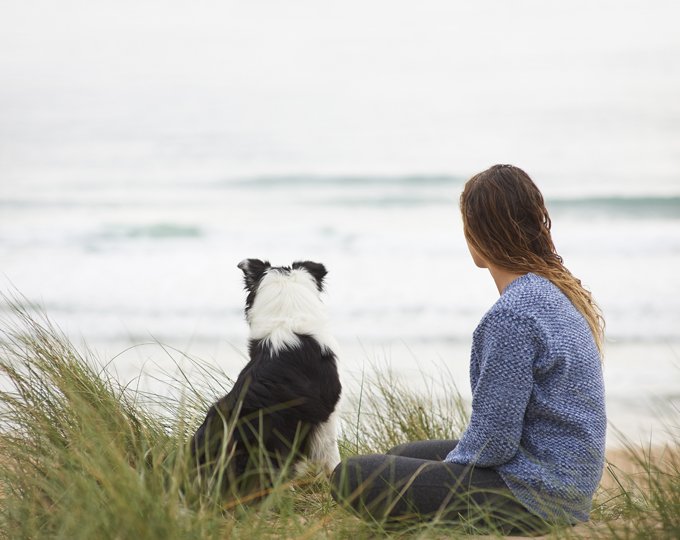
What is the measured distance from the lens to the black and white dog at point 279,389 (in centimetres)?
308

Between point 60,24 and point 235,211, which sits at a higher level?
point 60,24

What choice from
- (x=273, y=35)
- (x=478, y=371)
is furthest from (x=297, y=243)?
(x=478, y=371)

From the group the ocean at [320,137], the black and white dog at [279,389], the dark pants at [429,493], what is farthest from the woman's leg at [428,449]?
the ocean at [320,137]

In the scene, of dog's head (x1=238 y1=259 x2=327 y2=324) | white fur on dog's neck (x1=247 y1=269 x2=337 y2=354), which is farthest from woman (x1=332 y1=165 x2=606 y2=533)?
dog's head (x1=238 y1=259 x2=327 y2=324)

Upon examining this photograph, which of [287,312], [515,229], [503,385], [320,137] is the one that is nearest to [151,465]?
[287,312]

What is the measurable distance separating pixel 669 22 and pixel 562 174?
6.44 metres

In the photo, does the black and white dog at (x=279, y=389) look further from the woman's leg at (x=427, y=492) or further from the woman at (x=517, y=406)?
the woman at (x=517, y=406)

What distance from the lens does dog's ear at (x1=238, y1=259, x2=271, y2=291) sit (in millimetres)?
3789

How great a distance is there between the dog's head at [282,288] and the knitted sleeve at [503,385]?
3.86 ft

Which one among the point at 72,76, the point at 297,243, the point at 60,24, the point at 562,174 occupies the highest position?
the point at 60,24

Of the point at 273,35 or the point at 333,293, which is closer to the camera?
the point at 333,293

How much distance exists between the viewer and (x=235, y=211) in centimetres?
1980

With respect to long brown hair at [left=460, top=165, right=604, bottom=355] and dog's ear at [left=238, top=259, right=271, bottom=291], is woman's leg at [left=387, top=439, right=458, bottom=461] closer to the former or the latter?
long brown hair at [left=460, top=165, right=604, bottom=355]

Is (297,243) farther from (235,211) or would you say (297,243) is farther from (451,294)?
(451,294)
